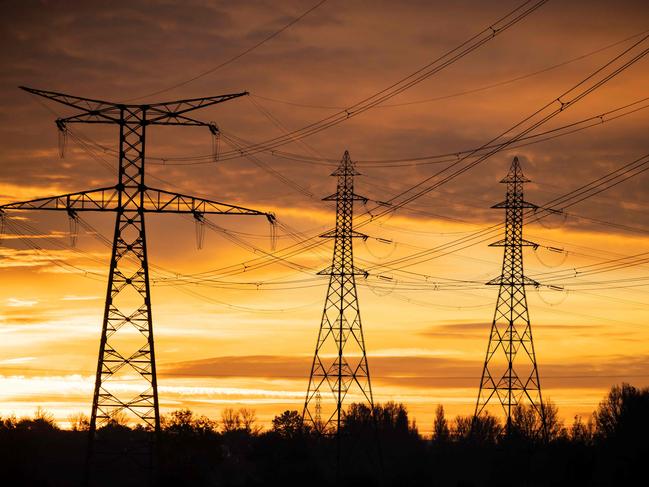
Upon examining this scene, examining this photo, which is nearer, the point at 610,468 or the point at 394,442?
the point at 610,468

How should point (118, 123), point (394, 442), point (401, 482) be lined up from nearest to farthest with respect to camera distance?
1. point (118, 123)
2. point (401, 482)
3. point (394, 442)

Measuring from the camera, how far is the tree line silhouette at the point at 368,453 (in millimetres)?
90256

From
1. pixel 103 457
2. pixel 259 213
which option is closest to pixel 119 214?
pixel 259 213

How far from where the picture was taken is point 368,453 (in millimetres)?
113938

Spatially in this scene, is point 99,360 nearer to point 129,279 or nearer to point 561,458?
point 129,279

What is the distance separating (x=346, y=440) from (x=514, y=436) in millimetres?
37704

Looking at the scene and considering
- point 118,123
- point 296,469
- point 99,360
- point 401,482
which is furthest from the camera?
point 296,469

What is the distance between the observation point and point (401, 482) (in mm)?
91438

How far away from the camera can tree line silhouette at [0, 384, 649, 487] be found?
90.3m

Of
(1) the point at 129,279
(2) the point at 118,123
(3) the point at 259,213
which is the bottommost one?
(1) the point at 129,279

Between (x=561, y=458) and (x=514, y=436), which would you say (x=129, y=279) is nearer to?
(x=561, y=458)

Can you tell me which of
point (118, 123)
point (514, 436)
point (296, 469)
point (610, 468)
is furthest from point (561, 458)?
point (118, 123)

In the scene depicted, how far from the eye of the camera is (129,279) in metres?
59.7

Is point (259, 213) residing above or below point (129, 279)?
above
